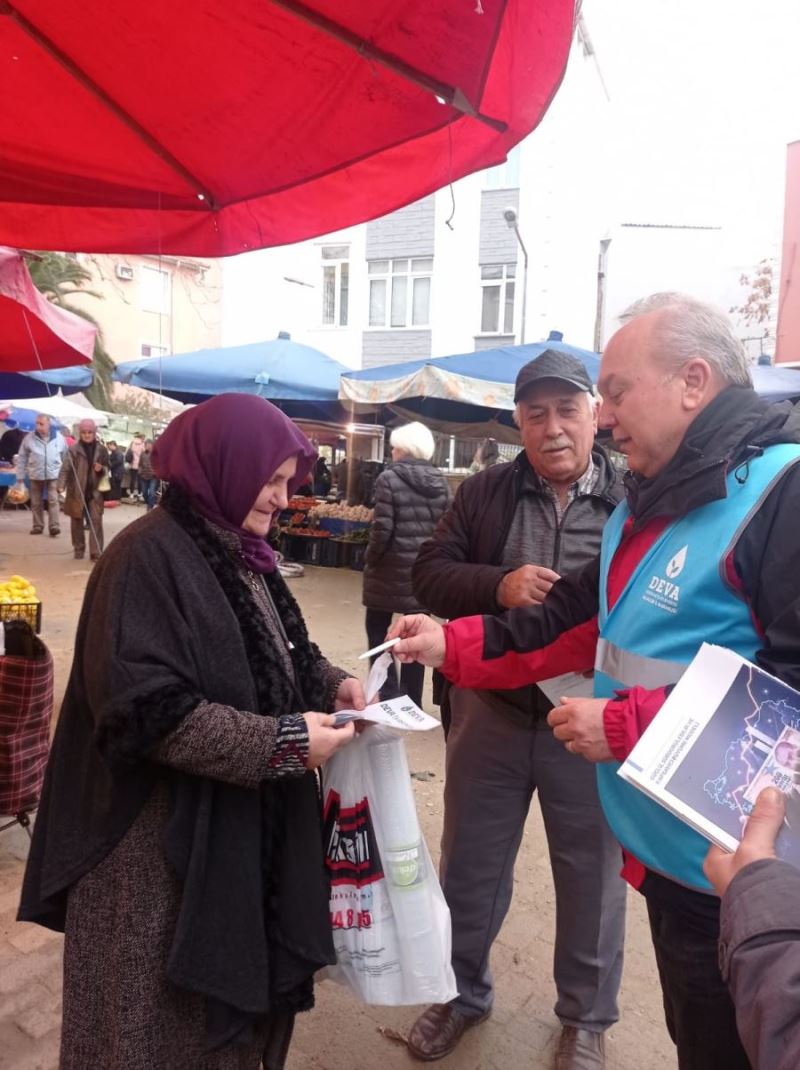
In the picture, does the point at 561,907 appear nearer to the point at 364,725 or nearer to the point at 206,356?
the point at 364,725

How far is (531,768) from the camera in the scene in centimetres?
230

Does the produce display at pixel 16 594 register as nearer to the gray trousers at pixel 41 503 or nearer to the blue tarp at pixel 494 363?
the blue tarp at pixel 494 363

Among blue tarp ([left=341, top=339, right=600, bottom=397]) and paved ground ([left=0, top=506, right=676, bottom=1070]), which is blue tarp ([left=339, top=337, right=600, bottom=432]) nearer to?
blue tarp ([left=341, top=339, right=600, bottom=397])

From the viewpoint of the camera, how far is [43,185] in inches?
94.7

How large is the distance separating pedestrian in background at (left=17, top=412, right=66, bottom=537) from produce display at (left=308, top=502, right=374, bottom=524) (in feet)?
18.0

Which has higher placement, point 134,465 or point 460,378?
point 460,378

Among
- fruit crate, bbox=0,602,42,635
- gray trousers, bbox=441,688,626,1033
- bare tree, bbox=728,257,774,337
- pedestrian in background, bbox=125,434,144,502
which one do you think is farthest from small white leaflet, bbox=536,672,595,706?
pedestrian in background, bbox=125,434,144,502

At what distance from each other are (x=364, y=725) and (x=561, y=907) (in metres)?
1.15

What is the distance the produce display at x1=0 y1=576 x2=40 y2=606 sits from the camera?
396 cm

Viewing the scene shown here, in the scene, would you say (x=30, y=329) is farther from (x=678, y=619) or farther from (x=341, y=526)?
(x=341, y=526)

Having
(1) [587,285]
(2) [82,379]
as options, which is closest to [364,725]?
(2) [82,379]

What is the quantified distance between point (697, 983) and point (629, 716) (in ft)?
1.98

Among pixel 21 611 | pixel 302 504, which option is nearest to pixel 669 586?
pixel 21 611

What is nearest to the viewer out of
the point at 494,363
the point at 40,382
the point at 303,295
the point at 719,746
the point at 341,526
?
the point at 719,746
